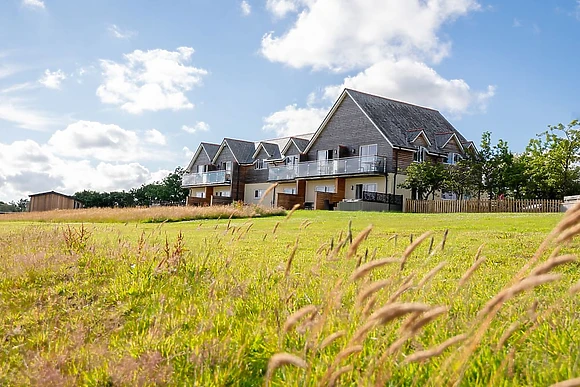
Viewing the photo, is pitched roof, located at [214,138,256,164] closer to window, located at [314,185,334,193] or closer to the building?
the building

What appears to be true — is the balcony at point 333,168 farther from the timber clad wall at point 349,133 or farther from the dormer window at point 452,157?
the dormer window at point 452,157

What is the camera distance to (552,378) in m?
3.14

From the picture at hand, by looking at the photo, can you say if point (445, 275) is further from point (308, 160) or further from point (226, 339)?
point (308, 160)

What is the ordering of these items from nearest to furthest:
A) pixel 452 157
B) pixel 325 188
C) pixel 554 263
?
pixel 554 263
pixel 452 157
pixel 325 188

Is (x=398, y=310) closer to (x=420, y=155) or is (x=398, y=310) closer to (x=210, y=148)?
(x=420, y=155)

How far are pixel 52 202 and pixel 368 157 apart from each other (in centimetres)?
3593

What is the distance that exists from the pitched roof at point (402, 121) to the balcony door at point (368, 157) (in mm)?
1655

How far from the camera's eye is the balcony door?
134ft

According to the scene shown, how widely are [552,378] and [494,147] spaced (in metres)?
38.7

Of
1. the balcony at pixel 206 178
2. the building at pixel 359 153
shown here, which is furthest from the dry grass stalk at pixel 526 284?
the balcony at pixel 206 178

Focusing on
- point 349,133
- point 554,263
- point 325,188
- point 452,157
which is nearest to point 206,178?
point 325,188

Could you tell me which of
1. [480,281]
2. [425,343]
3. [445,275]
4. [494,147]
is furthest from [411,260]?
[494,147]

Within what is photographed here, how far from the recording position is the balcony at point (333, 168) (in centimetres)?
4084

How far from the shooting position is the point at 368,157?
4134 cm
